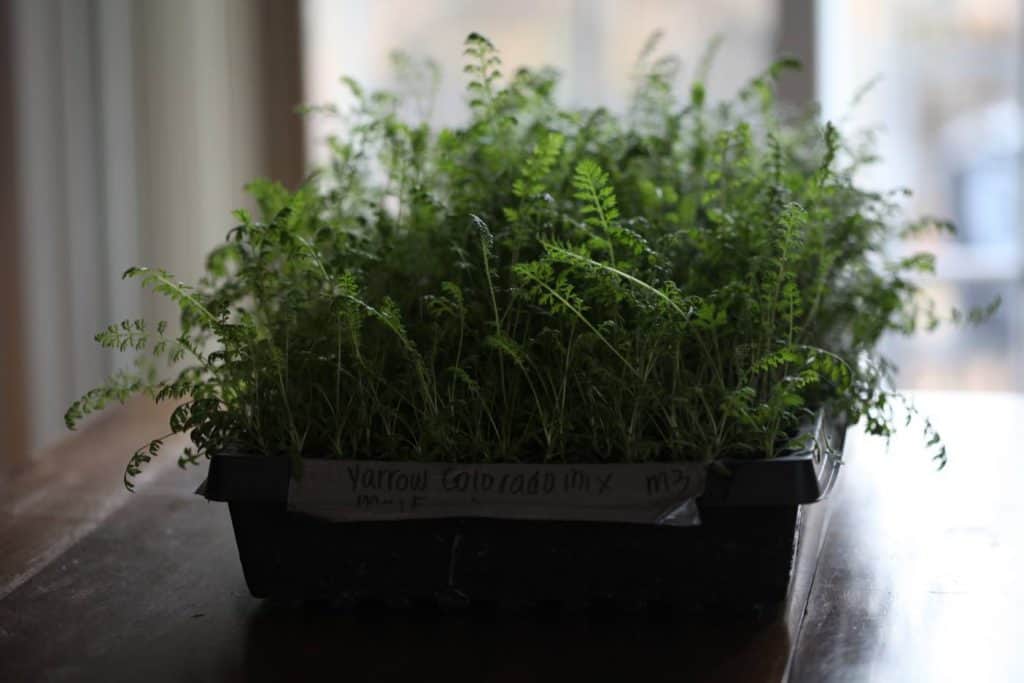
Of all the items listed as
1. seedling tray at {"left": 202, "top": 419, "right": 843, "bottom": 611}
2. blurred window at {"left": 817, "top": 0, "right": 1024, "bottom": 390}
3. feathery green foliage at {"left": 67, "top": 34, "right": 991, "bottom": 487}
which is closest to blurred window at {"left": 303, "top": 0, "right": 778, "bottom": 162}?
blurred window at {"left": 817, "top": 0, "right": 1024, "bottom": 390}

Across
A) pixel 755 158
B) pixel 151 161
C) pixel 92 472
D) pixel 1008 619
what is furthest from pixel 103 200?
pixel 1008 619

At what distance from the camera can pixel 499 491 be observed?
0.80 m

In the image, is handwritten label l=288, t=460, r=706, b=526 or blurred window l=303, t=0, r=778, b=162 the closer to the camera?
handwritten label l=288, t=460, r=706, b=526

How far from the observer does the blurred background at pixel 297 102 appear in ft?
7.19

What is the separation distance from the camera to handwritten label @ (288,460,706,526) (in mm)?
789

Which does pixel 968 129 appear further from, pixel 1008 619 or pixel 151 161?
pixel 1008 619

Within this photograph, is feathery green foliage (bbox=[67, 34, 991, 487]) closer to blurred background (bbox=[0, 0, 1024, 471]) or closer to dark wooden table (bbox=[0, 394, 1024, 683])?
dark wooden table (bbox=[0, 394, 1024, 683])

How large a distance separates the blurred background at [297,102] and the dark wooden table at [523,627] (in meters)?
1.21

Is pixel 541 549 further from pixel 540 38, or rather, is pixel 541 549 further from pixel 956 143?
pixel 956 143

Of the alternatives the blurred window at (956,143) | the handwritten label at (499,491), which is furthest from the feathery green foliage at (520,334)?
the blurred window at (956,143)

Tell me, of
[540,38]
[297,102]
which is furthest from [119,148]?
[540,38]

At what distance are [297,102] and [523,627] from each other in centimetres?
240

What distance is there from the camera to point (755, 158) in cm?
117

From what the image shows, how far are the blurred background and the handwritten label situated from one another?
4.58 feet
